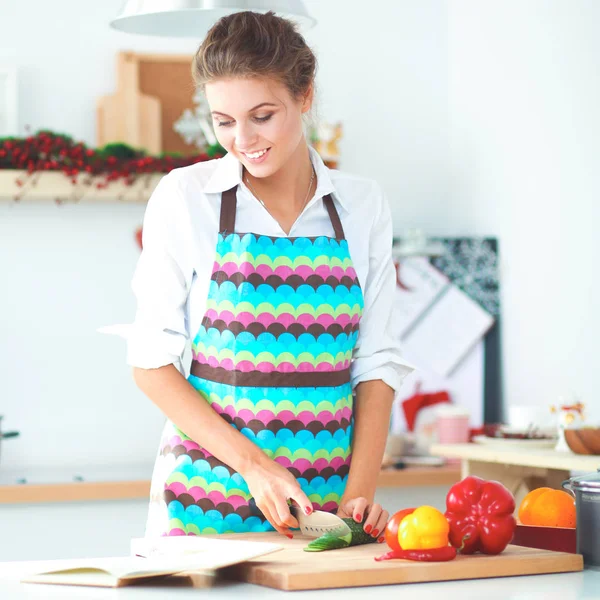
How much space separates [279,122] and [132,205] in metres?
2.15

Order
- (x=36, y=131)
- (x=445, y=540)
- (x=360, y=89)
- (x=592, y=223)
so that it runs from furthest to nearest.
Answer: (x=360, y=89)
(x=36, y=131)
(x=592, y=223)
(x=445, y=540)

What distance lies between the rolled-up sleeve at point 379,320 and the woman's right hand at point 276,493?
0.93ft

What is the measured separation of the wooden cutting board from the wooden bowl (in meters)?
1.27

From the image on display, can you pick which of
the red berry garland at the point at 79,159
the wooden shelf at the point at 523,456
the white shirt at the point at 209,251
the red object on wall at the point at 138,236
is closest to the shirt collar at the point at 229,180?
the white shirt at the point at 209,251

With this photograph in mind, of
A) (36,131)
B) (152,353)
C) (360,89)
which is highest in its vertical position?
(360,89)

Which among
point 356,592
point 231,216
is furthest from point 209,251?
point 356,592

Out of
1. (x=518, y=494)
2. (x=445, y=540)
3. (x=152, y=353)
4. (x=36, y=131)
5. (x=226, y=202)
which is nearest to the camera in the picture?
(x=445, y=540)

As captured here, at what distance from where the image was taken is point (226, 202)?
163 cm

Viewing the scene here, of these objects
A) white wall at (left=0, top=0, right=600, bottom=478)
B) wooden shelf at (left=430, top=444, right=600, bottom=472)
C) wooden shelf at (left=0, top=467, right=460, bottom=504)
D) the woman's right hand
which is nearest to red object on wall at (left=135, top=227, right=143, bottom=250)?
white wall at (left=0, top=0, right=600, bottom=478)

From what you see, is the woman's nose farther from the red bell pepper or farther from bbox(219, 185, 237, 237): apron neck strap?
the red bell pepper

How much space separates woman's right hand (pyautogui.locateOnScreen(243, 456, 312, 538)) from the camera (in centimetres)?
137

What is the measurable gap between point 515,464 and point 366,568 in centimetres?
166

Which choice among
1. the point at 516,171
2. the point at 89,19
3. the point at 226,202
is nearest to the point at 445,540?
the point at 226,202

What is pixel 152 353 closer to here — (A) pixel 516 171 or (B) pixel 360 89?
(A) pixel 516 171
